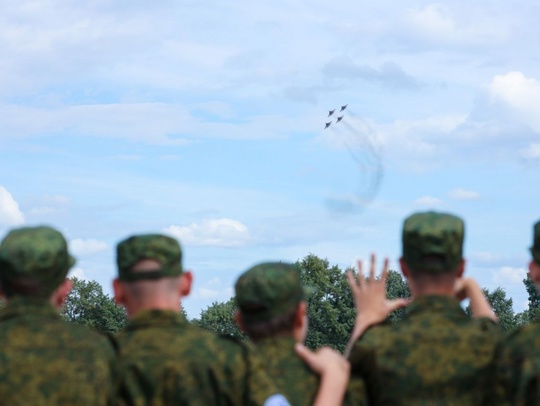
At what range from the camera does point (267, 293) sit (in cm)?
980

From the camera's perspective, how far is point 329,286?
14638cm

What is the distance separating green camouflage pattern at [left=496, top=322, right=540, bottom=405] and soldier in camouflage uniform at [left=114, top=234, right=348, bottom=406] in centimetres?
168

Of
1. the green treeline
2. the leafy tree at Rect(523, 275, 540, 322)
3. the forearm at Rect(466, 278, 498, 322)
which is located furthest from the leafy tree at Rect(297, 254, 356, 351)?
the forearm at Rect(466, 278, 498, 322)

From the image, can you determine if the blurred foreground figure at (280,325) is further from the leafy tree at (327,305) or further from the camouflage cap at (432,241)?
the leafy tree at (327,305)

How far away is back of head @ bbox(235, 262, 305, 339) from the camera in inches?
387

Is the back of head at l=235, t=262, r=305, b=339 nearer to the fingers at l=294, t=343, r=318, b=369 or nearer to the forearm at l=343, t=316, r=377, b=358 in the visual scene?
the fingers at l=294, t=343, r=318, b=369

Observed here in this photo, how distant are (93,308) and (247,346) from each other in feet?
430

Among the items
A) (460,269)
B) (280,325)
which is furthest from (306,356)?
(460,269)

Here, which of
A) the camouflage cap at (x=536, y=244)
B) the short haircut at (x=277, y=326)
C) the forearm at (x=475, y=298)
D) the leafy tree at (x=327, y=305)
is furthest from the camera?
the leafy tree at (x=327, y=305)

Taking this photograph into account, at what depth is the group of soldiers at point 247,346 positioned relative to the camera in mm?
9516

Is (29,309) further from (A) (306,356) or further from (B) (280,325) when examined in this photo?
(A) (306,356)

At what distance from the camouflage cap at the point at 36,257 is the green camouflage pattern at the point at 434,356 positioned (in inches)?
91.9

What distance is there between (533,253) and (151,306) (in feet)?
9.81

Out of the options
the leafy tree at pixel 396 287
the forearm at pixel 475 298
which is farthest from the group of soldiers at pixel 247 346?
the leafy tree at pixel 396 287
